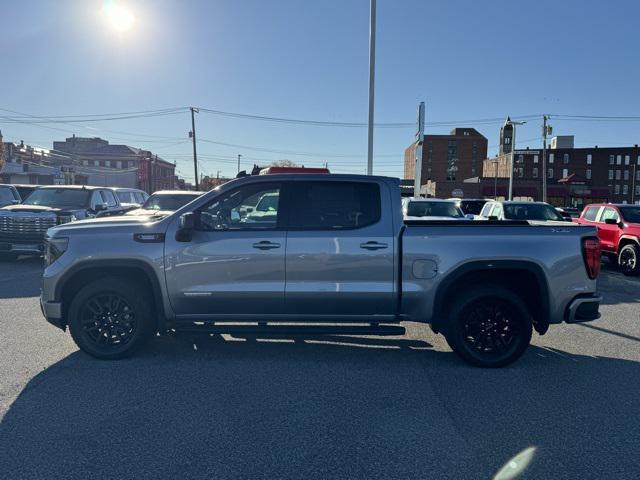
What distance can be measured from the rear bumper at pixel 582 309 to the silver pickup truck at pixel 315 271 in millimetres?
10

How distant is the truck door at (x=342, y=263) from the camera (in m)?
4.75

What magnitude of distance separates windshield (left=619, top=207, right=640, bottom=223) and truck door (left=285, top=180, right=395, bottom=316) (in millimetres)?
9623

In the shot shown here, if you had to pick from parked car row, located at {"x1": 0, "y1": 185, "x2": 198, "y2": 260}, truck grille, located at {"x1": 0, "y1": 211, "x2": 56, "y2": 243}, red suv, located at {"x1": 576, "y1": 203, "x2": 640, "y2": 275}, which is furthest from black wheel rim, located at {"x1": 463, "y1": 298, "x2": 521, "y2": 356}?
truck grille, located at {"x1": 0, "y1": 211, "x2": 56, "y2": 243}

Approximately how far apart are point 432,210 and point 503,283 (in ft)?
32.3

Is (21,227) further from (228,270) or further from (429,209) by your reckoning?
(429,209)

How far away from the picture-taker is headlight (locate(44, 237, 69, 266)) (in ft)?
16.1

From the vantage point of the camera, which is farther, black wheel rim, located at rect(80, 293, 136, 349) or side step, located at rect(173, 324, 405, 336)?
black wheel rim, located at rect(80, 293, 136, 349)

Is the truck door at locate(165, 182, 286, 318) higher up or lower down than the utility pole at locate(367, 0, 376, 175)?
lower down

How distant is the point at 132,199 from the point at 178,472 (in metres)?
15.1

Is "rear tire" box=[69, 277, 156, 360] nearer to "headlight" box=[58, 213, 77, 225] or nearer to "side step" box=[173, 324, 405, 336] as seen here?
"side step" box=[173, 324, 405, 336]

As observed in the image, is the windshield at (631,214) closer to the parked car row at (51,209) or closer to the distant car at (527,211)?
the distant car at (527,211)

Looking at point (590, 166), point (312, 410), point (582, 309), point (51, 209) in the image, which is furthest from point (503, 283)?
point (590, 166)

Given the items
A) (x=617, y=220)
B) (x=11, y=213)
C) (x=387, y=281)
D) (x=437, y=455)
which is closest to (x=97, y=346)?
(x=387, y=281)

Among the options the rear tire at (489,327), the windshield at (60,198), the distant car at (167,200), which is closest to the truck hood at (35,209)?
the windshield at (60,198)
